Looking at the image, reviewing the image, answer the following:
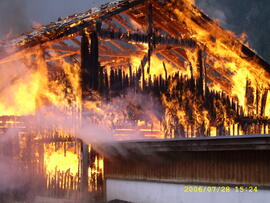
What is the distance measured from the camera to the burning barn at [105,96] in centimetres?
1412

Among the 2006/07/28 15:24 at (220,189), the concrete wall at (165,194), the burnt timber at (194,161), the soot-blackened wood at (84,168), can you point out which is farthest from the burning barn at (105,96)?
the 2006/07/28 15:24 at (220,189)

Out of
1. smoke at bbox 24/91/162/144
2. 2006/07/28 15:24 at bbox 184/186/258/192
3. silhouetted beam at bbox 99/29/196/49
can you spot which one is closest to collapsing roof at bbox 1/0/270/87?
silhouetted beam at bbox 99/29/196/49

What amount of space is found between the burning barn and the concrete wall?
77 centimetres

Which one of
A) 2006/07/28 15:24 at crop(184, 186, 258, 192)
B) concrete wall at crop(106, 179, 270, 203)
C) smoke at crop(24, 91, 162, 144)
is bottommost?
concrete wall at crop(106, 179, 270, 203)

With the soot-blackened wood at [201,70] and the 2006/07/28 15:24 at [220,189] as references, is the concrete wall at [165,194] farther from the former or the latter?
the soot-blackened wood at [201,70]

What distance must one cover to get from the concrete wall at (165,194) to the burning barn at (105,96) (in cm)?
77

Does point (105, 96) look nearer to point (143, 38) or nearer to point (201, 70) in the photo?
point (143, 38)

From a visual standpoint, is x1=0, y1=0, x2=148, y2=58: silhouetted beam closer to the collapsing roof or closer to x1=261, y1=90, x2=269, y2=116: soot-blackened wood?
the collapsing roof

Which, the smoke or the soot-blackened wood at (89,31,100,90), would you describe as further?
the soot-blackened wood at (89,31,100,90)

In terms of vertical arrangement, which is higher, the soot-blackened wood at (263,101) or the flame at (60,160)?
the soot-blackened wood at (263,101)

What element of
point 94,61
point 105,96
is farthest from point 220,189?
point 94,61

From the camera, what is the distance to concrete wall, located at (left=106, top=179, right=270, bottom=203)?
9.98m

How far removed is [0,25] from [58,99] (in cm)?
6384

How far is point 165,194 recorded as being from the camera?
1196 centimetres
